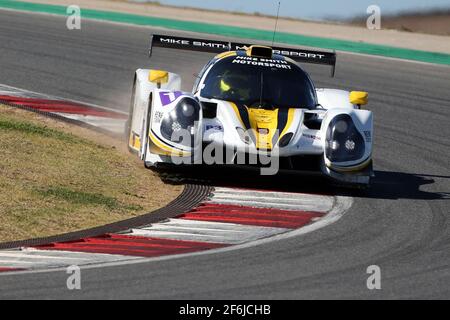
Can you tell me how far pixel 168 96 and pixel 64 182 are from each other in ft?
4.64

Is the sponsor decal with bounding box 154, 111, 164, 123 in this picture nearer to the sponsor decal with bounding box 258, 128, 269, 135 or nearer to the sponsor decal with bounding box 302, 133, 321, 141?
the sponsor decal with bounding box 258, 128, 269, 135

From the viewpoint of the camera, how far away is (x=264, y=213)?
36.3ft

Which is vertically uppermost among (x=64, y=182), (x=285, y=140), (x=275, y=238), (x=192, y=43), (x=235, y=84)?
(x=192, y=43)

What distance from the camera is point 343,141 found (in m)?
12.0

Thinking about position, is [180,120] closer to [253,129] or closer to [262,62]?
[253,129]

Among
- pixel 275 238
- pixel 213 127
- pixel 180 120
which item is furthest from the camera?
pixel 213 127

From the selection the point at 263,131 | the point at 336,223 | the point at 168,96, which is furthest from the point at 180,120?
the point at 336,223

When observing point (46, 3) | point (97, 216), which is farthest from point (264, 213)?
point (46, 3)

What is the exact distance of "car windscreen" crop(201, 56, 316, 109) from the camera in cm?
1282

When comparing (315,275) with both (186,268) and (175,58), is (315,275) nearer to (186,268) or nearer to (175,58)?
(186,268)

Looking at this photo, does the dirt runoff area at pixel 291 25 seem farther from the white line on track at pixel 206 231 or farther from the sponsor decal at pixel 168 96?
the white line on track at pixel 206 231

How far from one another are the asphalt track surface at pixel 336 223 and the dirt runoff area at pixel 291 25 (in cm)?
688

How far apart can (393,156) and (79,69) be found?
8100 millimetres

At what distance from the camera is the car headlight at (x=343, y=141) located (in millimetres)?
11977
